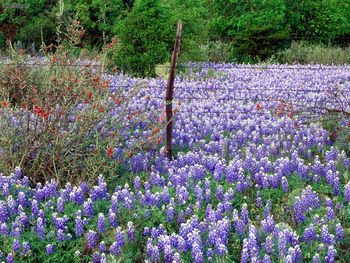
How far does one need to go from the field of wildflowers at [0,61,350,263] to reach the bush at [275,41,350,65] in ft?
26.1

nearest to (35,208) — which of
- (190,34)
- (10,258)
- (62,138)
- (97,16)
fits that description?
(10,258)

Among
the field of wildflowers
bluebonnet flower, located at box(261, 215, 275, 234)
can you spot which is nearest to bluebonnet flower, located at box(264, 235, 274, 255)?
the field of wildflowers

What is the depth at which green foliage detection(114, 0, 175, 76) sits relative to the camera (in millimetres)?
12281

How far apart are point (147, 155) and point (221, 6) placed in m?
12.5

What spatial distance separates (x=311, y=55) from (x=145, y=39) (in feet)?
15.4

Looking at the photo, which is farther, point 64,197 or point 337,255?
point 64,197

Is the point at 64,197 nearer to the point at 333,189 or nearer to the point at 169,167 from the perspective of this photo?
the point at 169,167

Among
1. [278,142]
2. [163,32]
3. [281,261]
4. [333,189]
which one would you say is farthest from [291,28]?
[281,261]

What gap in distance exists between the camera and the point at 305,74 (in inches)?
440

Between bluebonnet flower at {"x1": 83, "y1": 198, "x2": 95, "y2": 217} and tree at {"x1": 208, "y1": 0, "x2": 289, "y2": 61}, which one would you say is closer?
bluebonnet flower at {"x1": 83, "y1": 198, "x2": 95, "y2": 217}

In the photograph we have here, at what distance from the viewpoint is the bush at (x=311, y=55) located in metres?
14.9

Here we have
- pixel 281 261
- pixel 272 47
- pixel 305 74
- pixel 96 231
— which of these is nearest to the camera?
pixel 281 261

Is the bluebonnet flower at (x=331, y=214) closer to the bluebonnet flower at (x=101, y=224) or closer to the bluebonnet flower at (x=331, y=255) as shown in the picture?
the bluebonnet flower at (x=331, y=255)

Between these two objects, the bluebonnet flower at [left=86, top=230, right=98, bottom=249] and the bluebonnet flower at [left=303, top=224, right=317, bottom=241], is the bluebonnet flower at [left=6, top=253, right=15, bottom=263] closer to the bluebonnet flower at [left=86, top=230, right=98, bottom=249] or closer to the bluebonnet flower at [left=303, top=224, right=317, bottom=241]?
the bluebonnet flower at [left=86, top=230, right=98, bottom=249]
